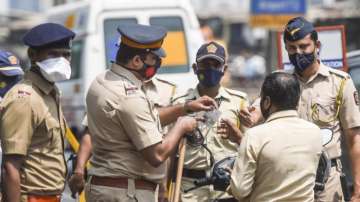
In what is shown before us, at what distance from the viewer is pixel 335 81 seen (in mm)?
6289

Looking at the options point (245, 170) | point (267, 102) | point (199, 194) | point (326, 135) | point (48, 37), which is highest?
point (48, 37)

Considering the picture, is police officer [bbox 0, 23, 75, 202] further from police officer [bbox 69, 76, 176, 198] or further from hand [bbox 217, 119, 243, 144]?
hand [bbox 217, 119, 243, 144]

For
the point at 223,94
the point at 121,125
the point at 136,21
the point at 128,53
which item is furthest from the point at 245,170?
the point at 136,21

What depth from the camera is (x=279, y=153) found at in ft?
16.7

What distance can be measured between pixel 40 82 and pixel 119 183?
0.69m

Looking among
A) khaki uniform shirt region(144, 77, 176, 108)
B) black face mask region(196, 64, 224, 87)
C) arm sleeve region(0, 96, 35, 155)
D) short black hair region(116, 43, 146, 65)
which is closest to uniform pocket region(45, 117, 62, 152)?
arm sleeve region(0, 96, 35, 155)

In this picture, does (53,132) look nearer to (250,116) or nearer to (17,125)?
(17,125)

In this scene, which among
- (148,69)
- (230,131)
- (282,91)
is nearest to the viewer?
(282,91)

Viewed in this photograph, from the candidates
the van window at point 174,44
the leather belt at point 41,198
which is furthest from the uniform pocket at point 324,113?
the van window at point 174,44

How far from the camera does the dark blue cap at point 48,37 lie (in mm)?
5445

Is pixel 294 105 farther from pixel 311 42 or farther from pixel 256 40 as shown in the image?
pixel 256 40

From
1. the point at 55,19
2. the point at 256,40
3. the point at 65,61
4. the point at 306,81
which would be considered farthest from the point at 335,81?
the point at 256,40

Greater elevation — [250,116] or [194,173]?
[250,116]

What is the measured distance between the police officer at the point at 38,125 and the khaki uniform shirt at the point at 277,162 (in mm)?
998
